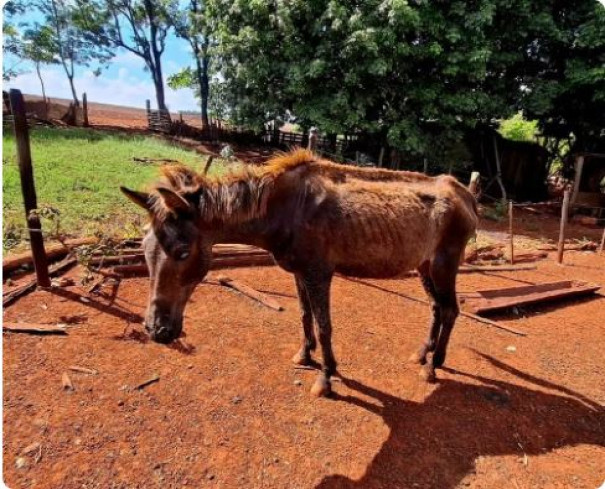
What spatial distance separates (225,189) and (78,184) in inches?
317

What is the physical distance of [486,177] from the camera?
17.8 m

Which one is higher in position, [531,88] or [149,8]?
[149,8]

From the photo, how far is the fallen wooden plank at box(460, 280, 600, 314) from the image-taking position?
18.8 ft

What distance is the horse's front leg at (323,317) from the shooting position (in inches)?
135

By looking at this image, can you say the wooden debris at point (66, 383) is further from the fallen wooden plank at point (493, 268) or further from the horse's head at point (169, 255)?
the fallen wooden plank at point (493, 268)

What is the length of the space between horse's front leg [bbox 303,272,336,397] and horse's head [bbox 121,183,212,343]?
3.51ft

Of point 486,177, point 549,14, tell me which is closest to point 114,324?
point 549,14

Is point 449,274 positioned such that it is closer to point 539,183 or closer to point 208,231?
point 208,231

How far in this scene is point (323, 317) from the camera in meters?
3.53

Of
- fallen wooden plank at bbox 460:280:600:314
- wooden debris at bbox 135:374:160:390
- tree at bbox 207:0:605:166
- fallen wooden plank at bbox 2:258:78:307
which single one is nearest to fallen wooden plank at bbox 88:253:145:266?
fallen wooden plank at bbox 2:258:78:307

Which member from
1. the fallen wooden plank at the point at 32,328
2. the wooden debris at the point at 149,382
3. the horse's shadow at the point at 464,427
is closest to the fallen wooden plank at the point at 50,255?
the fallen wooden plank at the point at 32,328

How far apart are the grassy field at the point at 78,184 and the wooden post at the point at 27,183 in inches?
8.0

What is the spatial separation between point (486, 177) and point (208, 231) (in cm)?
1787

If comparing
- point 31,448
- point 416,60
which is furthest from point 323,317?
point 416,60
